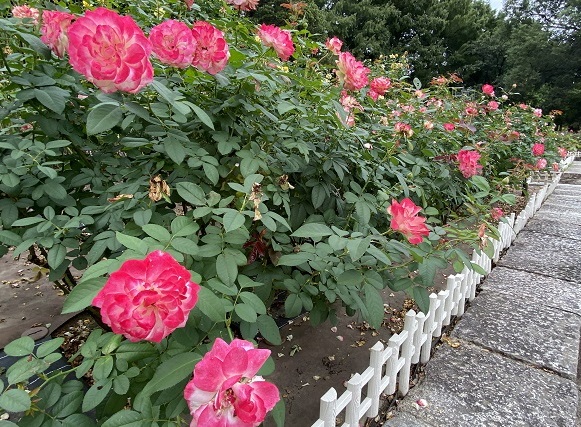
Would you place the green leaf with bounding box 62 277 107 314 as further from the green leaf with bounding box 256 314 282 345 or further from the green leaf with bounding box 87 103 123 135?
the green leaf with bounding box 256 314 282 345

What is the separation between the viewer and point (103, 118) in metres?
0.73

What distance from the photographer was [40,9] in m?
1.07

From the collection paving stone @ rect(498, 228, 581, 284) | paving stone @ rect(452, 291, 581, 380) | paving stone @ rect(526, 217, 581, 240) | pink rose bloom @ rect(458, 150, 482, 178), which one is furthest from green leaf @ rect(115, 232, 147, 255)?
paving stone @ rect(526, 217, 581, 240)

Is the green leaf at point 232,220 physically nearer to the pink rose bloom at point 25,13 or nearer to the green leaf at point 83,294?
the green leaf at point 83,294

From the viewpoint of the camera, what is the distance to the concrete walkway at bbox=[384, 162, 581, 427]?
140 centimetres

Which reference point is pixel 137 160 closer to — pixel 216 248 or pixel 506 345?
pixel 216 248

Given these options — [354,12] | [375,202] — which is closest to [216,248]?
[375,202]

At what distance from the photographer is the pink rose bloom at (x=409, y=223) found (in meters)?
0.94

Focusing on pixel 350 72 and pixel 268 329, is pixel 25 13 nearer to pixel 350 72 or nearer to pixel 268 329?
pixel 350 72

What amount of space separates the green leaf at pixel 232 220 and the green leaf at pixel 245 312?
0.50 ft

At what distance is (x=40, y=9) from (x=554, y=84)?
27.0 m

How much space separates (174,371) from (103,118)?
1.63ft

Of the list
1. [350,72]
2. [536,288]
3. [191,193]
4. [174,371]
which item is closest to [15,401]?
[174,371]

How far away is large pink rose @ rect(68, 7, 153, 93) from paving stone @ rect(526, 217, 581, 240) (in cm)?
388
